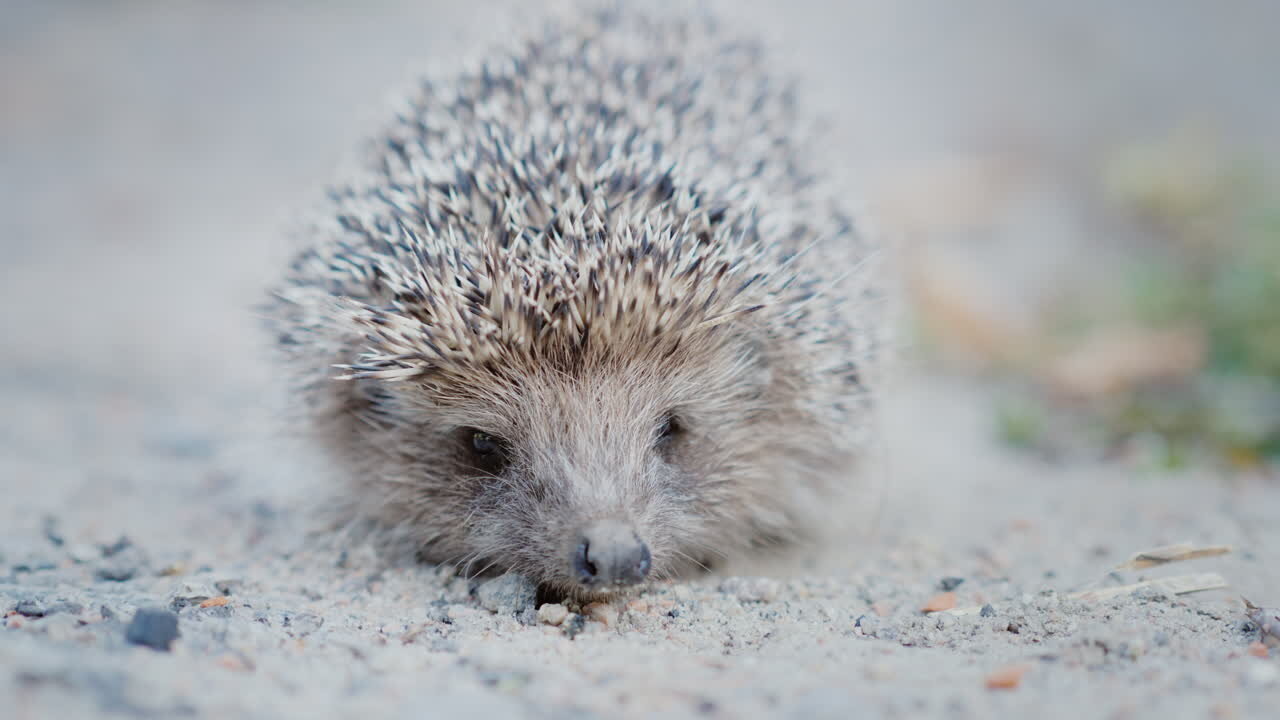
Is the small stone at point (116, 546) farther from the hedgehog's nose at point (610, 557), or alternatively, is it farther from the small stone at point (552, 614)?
the hedgehog's nose at point (610, 557)

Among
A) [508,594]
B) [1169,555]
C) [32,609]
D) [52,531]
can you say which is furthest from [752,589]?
[52,531]

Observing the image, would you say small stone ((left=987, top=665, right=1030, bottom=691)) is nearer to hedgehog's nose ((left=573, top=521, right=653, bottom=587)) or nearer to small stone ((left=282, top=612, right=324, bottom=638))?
hedgehog's nose ((left=573, top=521, right=653, bottom=587))

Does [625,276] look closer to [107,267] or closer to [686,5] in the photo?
[686,5]

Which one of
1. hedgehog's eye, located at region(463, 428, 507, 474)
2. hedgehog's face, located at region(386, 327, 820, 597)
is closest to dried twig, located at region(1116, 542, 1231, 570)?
hedgehog's face, located at region(386, 327, 820, 597)

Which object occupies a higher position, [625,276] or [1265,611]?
[625,276]

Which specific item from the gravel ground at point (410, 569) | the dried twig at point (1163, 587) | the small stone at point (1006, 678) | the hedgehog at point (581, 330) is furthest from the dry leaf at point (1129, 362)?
the small stone at point (1006, 678)

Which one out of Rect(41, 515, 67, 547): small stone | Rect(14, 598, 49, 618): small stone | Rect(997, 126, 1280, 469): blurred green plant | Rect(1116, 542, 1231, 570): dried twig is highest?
Rect(997, 126, 1280, 469): blurred green plant

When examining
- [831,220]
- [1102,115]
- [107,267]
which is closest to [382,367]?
[831,220]
